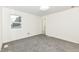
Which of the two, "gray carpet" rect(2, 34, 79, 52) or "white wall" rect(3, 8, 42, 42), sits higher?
"white wall" rect(3, 8, 42, 42)

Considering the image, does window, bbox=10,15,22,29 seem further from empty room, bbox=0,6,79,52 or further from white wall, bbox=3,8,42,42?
white wall, bbox=3,8,42,42

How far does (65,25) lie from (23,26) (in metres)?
2.40

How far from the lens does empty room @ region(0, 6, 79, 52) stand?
3.38m

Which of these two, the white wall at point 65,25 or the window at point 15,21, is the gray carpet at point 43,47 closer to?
the white wall at point 65,25

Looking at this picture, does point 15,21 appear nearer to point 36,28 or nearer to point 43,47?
point 36,28

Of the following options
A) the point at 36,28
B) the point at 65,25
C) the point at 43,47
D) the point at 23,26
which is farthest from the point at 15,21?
the point at 65,25

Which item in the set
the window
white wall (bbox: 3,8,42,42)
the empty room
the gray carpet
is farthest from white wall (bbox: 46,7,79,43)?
the window

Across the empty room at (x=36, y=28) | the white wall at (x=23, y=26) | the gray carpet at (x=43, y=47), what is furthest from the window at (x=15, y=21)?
the gray carpet at (x=43, y=47)

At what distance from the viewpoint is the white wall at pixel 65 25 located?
3.71 m

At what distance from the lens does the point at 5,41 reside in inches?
152
